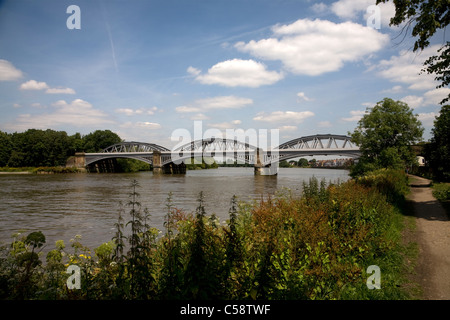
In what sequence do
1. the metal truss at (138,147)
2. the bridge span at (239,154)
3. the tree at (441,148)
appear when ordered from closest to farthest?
the tree at (441,148), the bridge span at (239,154), the metal truss at (138,147)

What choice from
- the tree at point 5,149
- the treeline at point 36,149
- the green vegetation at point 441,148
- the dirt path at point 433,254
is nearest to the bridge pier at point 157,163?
the treeline at point 36,149

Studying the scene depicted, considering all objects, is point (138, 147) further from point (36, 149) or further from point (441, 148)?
point (441, 148)

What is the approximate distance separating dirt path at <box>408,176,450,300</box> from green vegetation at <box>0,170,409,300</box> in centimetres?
50

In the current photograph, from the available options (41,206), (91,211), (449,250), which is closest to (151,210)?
(91,211)

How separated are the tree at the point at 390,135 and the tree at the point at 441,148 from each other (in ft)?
7.00

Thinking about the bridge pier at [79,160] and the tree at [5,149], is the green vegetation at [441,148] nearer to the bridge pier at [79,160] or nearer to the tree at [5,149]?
the bridge pier at [79,160]

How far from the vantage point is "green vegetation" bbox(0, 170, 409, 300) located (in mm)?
4070

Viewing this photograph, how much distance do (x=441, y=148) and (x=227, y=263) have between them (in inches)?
1241

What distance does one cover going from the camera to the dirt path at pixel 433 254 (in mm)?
5828

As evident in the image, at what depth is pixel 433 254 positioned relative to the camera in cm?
784

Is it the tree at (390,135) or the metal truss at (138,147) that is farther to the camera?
the metal truss at (138,147)

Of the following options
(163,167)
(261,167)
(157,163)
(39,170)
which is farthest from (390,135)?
(39,170)

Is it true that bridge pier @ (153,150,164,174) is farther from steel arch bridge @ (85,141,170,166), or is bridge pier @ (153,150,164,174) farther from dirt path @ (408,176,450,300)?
dirt path @ (408,176,450,300)

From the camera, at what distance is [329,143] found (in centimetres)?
8238
